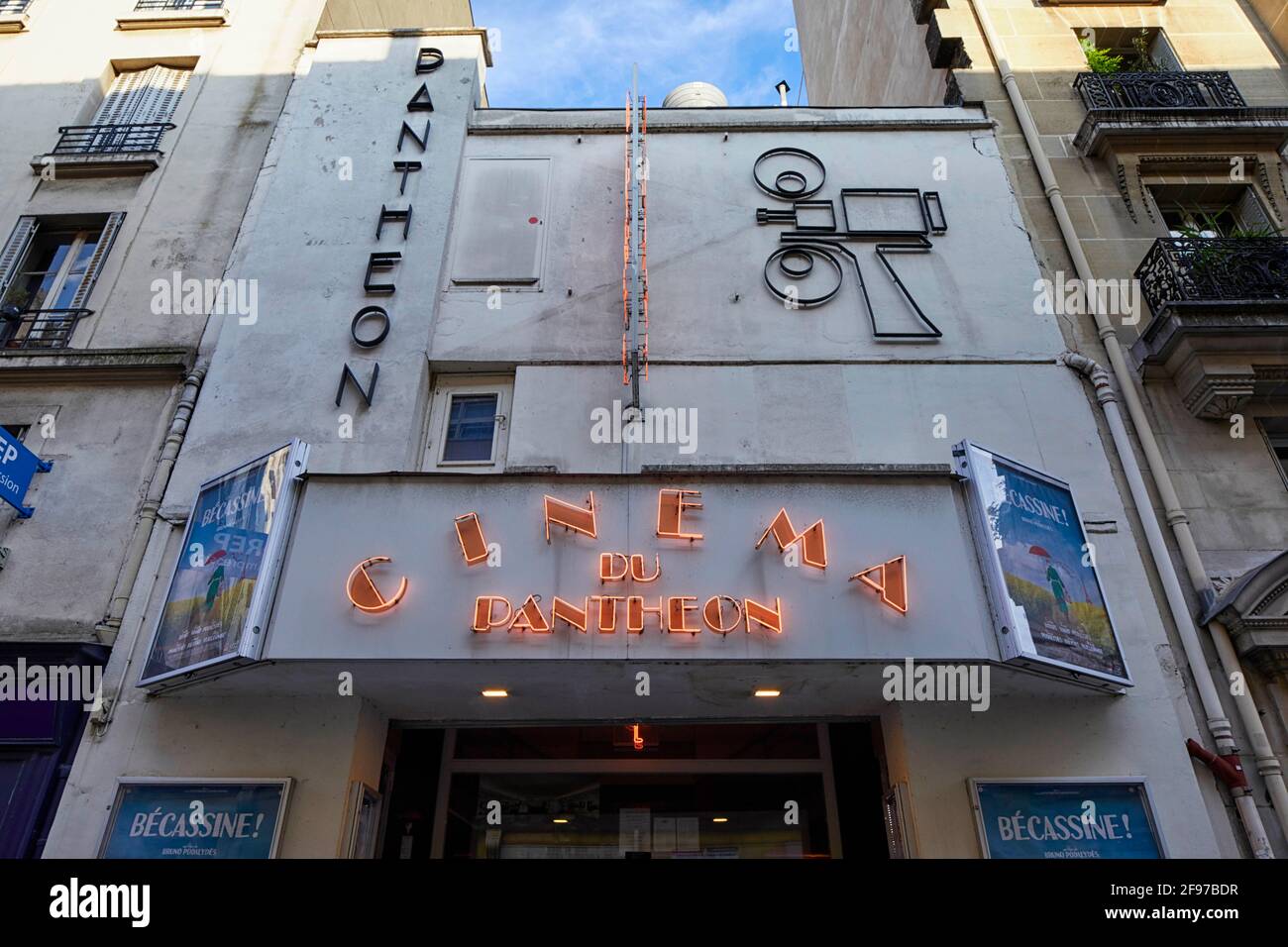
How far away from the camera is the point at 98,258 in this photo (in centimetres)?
1139

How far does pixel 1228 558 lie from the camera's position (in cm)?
876

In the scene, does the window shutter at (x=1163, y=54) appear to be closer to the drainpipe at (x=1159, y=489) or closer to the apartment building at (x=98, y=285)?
the drainpipe at (x=1159, y=489)

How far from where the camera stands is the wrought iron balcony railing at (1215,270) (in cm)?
975

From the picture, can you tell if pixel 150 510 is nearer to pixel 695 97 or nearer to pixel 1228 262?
pixel 695 97

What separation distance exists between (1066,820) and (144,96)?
16.6m

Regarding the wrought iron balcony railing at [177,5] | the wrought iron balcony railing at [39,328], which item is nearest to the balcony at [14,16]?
the wrought iron balcony railing at [177,5]

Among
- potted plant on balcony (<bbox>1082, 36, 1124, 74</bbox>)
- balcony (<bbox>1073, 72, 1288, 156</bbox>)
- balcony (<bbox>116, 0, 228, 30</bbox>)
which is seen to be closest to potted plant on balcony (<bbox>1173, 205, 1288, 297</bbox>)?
balcony (<bbox>1073, 72, 1288, 156</bbox>)

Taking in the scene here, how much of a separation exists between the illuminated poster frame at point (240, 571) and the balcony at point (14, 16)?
11562 millimetres

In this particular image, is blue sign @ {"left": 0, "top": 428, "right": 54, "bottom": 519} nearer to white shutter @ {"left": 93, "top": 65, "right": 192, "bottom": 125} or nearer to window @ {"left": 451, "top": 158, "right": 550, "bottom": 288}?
window @ {"left": 451, "top": 158, "right": 550, "bottom": 288}

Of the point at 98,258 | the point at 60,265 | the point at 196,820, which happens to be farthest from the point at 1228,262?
the point at 60,265

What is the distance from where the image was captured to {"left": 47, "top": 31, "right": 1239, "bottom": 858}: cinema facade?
712 cm

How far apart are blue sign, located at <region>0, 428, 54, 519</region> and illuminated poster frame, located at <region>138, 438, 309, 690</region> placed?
237cm
